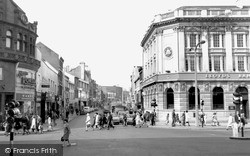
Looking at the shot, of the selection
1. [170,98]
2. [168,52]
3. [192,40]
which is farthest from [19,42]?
[192,40]

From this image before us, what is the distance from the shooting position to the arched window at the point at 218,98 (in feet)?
139

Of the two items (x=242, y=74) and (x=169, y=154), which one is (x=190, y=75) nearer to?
(x=242, y=74)

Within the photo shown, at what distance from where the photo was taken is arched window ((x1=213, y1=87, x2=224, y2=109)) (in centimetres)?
4234

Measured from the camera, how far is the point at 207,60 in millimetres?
42688

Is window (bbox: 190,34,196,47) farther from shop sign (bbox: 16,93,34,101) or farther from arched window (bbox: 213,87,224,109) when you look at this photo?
shop sign (bbox: 16,93,34,101)

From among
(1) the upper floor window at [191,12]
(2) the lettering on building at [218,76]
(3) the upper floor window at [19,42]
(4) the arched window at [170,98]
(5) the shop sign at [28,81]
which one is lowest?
(4) the arched window at [170,98]

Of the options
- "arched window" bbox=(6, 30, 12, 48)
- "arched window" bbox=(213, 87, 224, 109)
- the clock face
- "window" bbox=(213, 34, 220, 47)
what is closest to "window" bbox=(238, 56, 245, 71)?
"window" bbox=(213, 34, 220, 47)

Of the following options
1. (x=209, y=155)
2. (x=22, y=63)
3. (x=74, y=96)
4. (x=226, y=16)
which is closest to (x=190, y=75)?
(x=226, y=16)

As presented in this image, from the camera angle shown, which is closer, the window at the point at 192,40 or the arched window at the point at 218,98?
the arched window at the point at 218,98

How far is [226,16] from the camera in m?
42.8

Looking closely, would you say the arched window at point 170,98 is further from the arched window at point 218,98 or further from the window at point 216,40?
the window at point 216,40

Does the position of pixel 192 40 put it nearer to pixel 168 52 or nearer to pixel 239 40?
pixel 168 52

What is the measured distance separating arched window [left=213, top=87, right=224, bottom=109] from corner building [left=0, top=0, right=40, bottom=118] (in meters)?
23.9

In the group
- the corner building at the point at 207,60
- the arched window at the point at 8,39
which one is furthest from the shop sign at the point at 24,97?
the corner building at the point at 207,60
